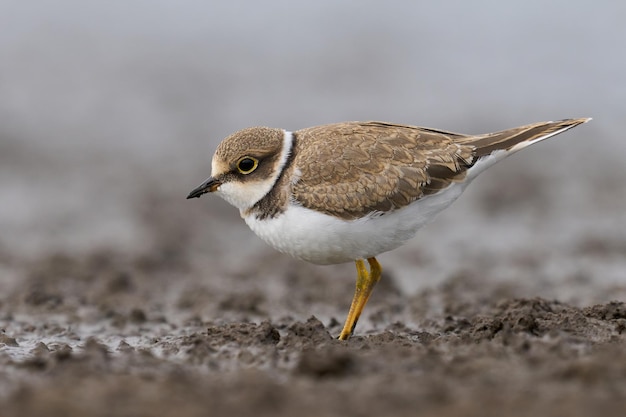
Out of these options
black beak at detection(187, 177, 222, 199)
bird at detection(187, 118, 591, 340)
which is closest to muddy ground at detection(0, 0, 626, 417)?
bird at detection(187, 118, 591, 340)

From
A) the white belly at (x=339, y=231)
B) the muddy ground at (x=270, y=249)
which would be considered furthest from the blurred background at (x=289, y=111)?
the white belly at (x=339, y=231)

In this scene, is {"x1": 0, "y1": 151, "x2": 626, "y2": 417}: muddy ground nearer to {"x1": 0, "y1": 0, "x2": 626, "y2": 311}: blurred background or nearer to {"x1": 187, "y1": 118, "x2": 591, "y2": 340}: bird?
{"x1": 0, "y1": 0, "x2": 626, "y2": 311}: blurred background

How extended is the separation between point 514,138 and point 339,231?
1.74m

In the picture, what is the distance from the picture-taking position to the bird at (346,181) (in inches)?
259

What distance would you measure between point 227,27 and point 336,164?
17071 millimetres

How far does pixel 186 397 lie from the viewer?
460 cm

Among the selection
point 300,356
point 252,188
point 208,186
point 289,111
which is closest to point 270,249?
point 208,186

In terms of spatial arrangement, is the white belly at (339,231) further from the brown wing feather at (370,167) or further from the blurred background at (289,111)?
the blurred background at (289,111)

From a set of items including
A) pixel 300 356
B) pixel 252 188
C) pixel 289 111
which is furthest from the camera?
pixel 289 111

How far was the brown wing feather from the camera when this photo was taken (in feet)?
21.7

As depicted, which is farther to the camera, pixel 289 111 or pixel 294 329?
pixel 289 111

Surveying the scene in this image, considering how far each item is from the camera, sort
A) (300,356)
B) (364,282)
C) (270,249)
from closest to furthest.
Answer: (300,356) < (364,282) < (270,249)

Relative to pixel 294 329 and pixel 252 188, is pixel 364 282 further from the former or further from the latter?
pixel 252 188

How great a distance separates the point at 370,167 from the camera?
6734 millimetres
